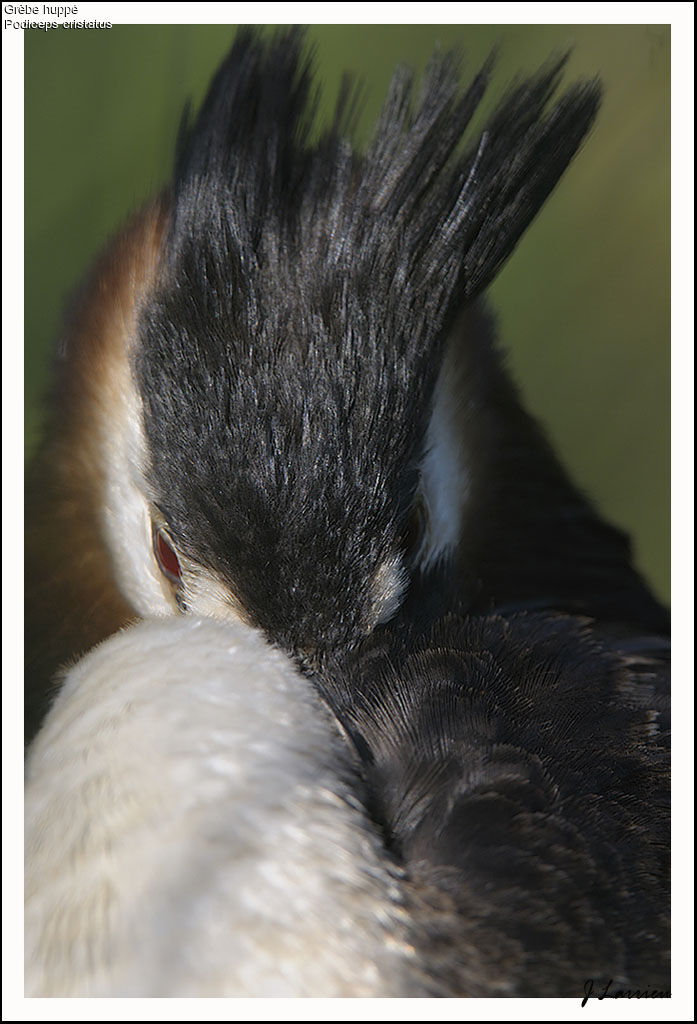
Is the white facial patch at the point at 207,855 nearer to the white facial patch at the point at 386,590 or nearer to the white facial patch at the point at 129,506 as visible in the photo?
the white facial patch at the point at 386,590

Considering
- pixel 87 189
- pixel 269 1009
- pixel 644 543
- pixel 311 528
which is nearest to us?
pixel 269 1009

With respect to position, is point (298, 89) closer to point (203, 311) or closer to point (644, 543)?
point (203, 311)

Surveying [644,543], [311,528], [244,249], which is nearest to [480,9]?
[244,249]

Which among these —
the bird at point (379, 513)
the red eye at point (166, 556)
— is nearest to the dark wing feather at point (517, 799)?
the bird at point (379, 513)
